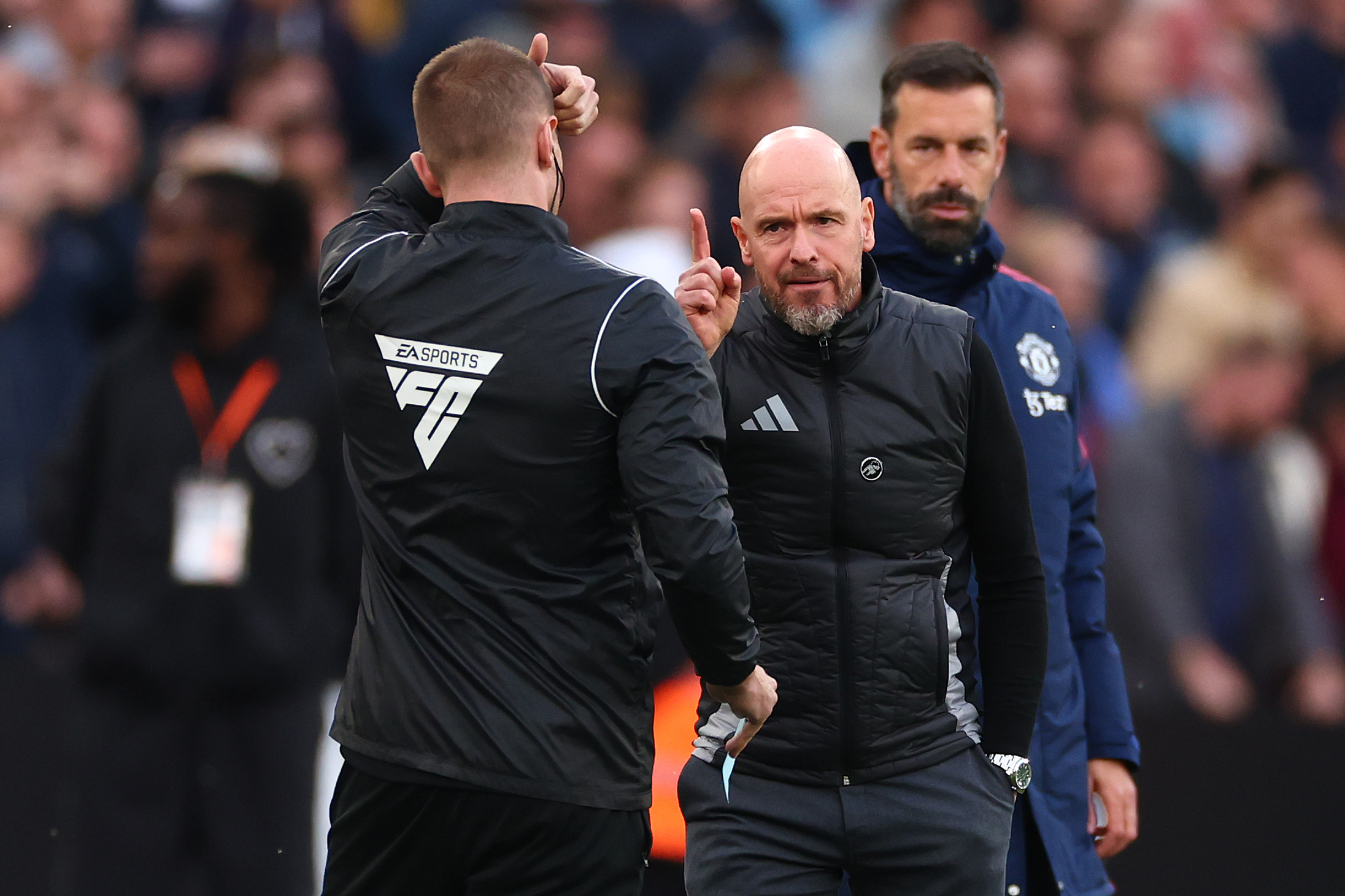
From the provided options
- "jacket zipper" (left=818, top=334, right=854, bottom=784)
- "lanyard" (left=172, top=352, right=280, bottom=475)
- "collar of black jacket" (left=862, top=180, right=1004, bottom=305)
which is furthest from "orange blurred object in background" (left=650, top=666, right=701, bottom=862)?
"jacket zipper" (left=818, top=334, right=854, bottom=784)

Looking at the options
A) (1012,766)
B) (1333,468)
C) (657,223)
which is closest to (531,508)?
(1012,766)

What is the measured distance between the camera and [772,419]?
3273 mm

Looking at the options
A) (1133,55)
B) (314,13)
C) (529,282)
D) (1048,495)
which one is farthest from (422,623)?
(1133,55)

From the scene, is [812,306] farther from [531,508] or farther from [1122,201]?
[1122,201]

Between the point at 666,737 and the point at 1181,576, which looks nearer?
the point at 666,737

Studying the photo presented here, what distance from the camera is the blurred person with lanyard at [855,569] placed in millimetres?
3178

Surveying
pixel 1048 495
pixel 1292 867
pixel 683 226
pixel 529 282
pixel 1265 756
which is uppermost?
pixel 683 226

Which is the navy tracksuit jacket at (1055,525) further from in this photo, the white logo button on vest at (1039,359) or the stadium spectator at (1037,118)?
the stadium spectator at (1037,118)

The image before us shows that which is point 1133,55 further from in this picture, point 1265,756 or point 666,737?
point 666,737

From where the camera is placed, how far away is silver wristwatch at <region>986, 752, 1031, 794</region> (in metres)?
3.32

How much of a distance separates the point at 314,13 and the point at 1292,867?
5507 millimetres

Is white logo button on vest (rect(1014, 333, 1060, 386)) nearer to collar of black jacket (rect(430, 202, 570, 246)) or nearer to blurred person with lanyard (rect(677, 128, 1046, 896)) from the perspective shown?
blurred person with lanyard (rect(677, 128, 1046, 896))

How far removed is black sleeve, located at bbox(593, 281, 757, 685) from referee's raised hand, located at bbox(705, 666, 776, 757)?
32 millimetres

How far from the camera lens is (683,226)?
7551 millimetres
